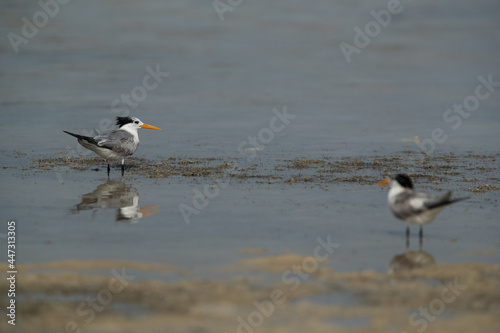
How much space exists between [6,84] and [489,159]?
1536cm

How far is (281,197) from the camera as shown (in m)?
12.2

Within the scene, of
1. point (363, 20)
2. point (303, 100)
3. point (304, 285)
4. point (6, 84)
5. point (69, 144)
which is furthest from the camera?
point (363, 20)

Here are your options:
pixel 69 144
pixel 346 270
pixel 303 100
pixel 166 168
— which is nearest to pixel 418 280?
pixel 346 270

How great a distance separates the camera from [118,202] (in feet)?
39.1

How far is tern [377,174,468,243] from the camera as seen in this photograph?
9.41 meters

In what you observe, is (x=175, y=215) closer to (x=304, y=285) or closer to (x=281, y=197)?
(x=281, y=197)
